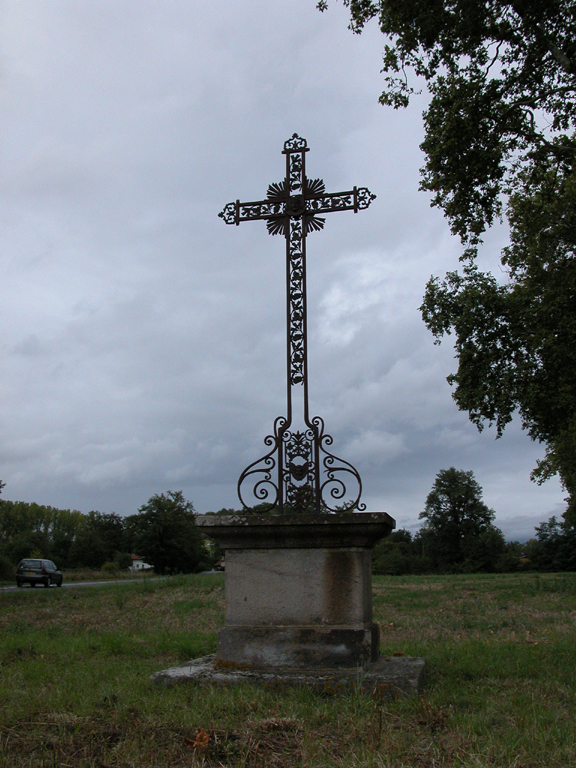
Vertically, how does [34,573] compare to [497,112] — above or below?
below

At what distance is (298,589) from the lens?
4.76 meters

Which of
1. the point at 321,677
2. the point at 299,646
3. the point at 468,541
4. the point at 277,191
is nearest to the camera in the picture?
the point at 321,677

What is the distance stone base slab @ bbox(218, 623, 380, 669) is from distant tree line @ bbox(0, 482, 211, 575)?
2106cm

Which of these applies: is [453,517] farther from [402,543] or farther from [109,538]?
[109,538]

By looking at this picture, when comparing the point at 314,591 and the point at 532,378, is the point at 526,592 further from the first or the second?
the point at 314,591

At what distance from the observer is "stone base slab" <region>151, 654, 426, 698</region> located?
4262 mm

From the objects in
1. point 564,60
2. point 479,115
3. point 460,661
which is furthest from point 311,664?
point 564,60

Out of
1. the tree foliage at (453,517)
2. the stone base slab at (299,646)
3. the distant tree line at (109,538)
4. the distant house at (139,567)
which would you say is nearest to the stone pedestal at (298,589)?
the stone base slab at (299,646)

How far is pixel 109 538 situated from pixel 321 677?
83.9 meters

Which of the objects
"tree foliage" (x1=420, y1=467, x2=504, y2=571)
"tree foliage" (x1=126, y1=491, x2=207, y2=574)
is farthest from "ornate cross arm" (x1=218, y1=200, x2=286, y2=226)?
"tree foliage" (x1=420, y1=467, x2=504, y2=571)

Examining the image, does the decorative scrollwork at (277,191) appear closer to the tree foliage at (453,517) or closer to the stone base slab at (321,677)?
the stone base slab at (321,677)

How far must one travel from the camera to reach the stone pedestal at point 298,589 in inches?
182

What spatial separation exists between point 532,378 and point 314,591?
10.7 meters

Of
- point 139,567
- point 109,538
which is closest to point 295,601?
point 109,538
